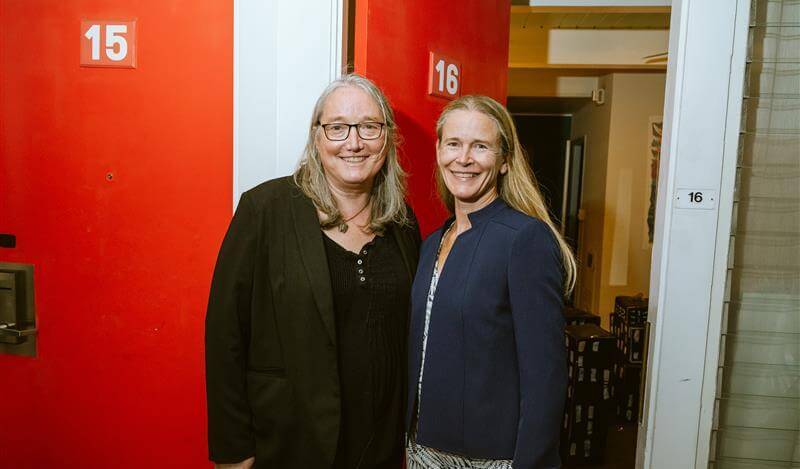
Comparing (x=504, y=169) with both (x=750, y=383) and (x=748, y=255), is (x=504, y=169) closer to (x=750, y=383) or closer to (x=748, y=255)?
(x=748, y=255)

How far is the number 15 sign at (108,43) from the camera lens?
5.61 feet

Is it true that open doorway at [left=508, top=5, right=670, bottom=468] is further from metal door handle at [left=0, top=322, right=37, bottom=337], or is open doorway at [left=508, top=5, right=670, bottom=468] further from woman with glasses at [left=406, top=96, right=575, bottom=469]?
metal door handle at [left=0, top=322, right=37, bottom=337]

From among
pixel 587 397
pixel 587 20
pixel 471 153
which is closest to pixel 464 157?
pixel 471 153

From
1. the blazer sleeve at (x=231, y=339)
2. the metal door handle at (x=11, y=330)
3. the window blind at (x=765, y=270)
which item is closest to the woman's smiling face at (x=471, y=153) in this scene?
the blazer sleeve at (x=231, y=339)

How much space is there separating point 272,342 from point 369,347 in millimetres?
241

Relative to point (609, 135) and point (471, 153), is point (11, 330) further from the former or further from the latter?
point (609, 135)

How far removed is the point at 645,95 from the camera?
16.6 feet

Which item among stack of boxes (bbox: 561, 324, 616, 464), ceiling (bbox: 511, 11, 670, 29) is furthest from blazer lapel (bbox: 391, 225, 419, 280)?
ceiling (bbox: 511, 11, 670, 29)

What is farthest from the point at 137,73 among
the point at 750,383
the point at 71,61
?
the point at 750,383

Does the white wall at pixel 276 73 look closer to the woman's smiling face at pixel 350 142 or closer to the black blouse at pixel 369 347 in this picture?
the woman's smiling face at pixel 350 142

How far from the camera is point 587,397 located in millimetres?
3193

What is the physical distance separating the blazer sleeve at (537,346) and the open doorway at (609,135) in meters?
2.89

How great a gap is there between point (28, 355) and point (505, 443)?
162cm

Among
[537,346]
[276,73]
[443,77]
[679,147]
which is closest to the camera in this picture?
[537,346]
